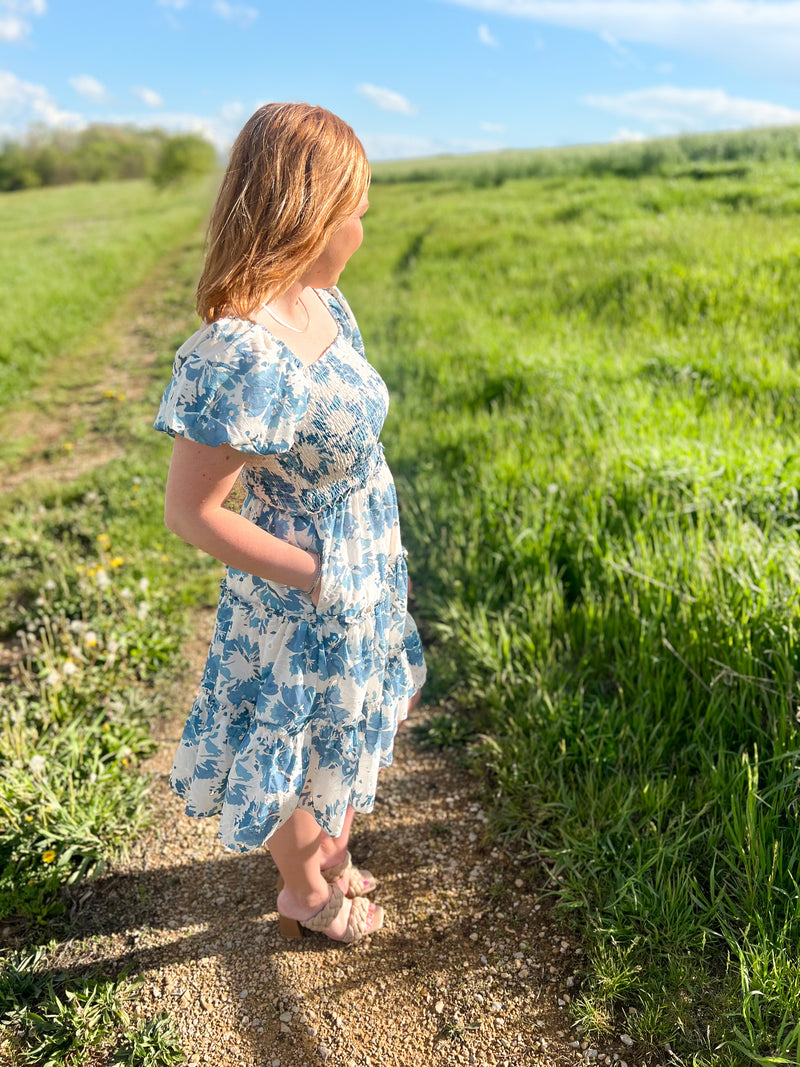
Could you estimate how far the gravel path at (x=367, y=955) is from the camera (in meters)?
1.82

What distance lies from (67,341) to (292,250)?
31.4 ft

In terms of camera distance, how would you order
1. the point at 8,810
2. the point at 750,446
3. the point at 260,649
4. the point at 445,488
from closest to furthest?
the point at 260,649 < the point at 8,810 < the point at 750,446 < the point at 445,488

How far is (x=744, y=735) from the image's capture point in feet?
7.55

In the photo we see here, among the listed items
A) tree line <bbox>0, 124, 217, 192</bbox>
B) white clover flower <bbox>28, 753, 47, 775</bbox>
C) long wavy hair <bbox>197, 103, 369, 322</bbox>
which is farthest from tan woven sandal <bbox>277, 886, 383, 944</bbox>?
tree line <bbox>0, 124, 217, 192</bbox>

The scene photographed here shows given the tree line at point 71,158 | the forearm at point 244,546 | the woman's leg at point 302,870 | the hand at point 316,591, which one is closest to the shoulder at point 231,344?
the forearm at point 244,546

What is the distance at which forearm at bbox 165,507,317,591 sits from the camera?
139cm

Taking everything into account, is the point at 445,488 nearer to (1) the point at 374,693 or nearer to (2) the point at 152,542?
(2) the point at 152,542

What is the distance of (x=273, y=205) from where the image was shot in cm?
137

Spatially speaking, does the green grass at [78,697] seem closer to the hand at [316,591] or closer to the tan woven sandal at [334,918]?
the tan woven sandal at [334,918]

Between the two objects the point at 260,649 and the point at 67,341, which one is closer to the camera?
the point at 260,649

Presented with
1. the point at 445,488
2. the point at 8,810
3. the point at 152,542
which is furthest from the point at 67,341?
the point at 8,810

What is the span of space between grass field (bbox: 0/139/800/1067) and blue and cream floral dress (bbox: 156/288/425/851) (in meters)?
0.85

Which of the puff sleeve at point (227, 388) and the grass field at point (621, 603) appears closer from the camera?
the puff sleeve at point (227, 388)

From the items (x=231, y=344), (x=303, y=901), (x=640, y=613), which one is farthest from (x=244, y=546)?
(x=640, y=613)
